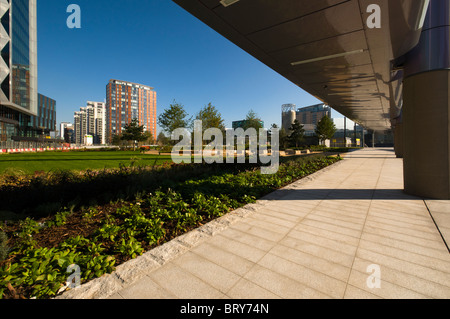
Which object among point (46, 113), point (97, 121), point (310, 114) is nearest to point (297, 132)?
point (310, 114)

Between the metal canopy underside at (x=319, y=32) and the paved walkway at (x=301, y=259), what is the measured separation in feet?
14.6

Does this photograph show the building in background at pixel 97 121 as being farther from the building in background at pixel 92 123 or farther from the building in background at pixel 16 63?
the building in background at pixel 16 63

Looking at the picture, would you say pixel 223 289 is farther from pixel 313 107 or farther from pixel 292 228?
pixel 313 107

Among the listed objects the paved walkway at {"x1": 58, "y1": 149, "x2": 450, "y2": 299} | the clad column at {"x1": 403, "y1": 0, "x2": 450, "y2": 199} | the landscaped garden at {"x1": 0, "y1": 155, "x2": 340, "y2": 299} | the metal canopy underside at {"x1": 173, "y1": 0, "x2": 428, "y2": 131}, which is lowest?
the paved walkway at {"x1": 58, "y1": 149, "x2": 450, "y2": 299}

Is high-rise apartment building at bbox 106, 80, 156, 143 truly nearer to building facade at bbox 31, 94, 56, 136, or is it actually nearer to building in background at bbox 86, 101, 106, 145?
building in background at bbox 86, 101, 106, 145

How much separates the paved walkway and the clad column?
1165mm

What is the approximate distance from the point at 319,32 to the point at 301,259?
18.7 feet

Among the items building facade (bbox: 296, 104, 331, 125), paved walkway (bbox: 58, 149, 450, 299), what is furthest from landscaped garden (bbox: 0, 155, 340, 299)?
building facade (bbox: 296, 104, 331, 125)

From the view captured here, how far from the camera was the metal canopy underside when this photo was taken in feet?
13.8

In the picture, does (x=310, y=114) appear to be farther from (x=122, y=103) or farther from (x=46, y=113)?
(x=46, y=113)

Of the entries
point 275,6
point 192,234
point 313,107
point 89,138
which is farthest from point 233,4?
point 313,107

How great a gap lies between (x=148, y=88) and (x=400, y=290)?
16629 cm

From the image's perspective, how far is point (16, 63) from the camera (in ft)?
132

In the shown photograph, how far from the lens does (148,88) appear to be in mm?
146875
